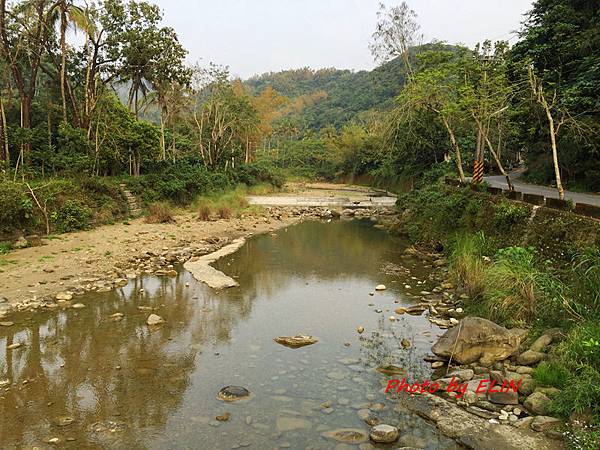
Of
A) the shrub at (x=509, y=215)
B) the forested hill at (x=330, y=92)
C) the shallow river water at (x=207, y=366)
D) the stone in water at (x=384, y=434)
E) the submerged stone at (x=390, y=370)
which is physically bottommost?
the shallow river water at (x=207, y=366)

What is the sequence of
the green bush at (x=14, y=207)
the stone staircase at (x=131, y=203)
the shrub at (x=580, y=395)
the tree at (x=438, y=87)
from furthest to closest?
1. the stone staircase at (x=131, y=203)
2. the tree at (x=438, y=87)
3. the green bush at (x=14, y=207)
4. the shrub at (x=580, y=395)

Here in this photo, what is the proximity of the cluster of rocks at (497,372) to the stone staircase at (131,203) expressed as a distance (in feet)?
61.4

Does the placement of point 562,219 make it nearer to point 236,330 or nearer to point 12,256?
point 236,330

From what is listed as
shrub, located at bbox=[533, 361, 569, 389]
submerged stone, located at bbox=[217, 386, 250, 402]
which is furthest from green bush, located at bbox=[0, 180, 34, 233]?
shrub, located at bbox=[533, 361, 569, 389]

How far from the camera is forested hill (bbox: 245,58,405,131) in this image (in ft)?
227

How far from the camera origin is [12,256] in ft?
45.8

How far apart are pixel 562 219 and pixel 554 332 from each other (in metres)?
4.51

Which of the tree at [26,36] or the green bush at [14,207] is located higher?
the tree at [26,36]

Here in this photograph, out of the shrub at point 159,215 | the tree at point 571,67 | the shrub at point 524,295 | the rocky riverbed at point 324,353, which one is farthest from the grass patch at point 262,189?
the shrub at point 524,295

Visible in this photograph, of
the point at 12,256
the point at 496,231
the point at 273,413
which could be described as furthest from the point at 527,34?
the point at 12,256

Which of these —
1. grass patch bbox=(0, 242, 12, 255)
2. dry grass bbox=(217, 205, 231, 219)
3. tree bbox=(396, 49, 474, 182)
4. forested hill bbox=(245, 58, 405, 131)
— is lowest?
grass patch bbox=(0, 242, 12, 255)

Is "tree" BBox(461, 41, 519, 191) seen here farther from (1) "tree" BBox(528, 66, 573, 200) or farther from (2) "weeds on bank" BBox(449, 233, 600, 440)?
(2) "weeds on bank" BBox(449, 233, 600, 440)

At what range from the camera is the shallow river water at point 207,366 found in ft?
19.2

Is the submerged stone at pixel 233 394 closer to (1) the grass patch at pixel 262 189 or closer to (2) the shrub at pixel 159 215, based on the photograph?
(2) the shrub at pixel 159 215
